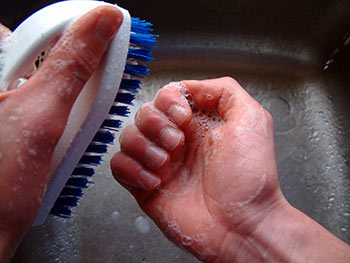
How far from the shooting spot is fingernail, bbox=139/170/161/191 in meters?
0.50

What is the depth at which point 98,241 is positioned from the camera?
749mm

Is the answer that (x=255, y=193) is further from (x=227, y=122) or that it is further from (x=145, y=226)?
(x=145, y=226)

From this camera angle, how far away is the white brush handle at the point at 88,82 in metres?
0.38

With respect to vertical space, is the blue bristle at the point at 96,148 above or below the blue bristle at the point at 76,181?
above

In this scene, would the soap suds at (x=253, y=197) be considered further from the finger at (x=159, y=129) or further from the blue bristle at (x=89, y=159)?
the blue bristle at (x=89, y=159)

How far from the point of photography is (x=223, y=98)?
55 centimetres

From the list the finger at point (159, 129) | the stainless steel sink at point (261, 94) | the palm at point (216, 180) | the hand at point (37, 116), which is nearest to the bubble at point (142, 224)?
the stainless steel sink at point (261, 94)

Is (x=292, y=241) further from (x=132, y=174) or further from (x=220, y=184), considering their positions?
(x=132, y=174)

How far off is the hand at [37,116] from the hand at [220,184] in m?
0.17

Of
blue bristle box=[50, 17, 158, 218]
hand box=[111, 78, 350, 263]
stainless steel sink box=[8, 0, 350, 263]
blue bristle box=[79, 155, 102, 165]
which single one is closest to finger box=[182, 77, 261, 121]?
hand box=[111, 78, 350, 263]

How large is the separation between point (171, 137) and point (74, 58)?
200mm

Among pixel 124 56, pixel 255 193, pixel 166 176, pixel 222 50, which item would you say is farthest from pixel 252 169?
pixel 222 50

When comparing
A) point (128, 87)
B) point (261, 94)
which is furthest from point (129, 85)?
point (261, 94)

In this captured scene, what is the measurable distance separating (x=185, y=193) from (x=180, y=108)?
15 cm
